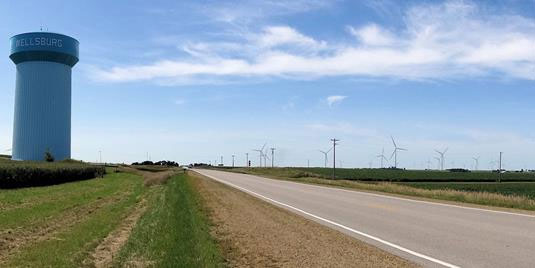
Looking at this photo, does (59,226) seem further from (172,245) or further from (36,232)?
(172,245)

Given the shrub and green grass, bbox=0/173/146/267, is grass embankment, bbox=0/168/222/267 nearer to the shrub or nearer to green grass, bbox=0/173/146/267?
green grass, bbox=0/173/146/267

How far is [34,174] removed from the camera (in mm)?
57000

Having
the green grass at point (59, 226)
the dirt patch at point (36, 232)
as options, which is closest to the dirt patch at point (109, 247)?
the green grass at point (59, 226)

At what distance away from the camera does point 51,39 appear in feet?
291

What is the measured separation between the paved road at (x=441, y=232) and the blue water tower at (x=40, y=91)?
7574cm

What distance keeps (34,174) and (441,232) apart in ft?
167

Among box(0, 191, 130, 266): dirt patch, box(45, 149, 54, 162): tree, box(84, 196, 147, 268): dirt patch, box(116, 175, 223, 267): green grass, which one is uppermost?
box(45, 149, 54, 162): tree

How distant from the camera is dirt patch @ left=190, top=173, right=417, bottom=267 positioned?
35.0ft

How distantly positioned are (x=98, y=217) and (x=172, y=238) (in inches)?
426

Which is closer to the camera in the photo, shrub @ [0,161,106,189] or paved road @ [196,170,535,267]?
paved road @ [196,170,535,267]

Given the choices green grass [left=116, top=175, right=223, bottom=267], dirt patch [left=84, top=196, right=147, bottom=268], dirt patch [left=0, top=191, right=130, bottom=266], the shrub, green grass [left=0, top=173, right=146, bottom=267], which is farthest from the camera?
the shrub

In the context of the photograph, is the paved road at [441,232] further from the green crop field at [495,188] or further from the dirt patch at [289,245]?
the green crop field at [495,188]

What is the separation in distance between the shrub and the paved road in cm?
3738

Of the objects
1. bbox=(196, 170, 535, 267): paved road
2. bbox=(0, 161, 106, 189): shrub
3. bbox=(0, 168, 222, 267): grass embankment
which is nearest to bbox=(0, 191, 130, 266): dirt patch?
bbox=(0, 168, 222, 267): grass embankment
